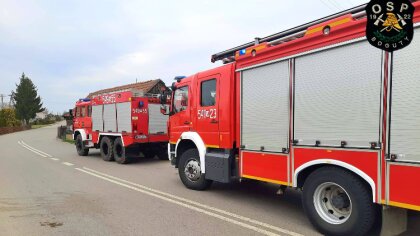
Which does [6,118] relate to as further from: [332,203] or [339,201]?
[339,201]

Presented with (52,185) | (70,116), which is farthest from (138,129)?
(70,116)

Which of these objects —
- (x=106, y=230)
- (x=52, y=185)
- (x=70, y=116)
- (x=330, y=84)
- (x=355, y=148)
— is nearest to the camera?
(x=355, y=148)

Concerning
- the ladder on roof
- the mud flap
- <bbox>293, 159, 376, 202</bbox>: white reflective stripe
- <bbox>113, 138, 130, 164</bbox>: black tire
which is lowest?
<bbox>113, 138, 130, 164</bbox>: black tire

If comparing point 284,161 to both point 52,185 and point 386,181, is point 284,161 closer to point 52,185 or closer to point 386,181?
point 386,181

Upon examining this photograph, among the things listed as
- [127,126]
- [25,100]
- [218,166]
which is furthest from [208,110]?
[25,100]

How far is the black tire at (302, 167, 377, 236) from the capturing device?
401cm

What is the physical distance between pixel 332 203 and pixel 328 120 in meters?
1.11

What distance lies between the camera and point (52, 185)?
8.38m

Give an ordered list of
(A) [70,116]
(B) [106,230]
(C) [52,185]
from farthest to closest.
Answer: (A) [70,116]
(C) [52,185]
(B) [106,230]

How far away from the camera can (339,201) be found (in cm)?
432

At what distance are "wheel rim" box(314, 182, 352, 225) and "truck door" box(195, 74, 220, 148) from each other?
2.48m

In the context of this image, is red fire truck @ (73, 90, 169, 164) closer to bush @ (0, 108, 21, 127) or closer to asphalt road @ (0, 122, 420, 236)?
asphalt road @ (0, 122, 420, 236)

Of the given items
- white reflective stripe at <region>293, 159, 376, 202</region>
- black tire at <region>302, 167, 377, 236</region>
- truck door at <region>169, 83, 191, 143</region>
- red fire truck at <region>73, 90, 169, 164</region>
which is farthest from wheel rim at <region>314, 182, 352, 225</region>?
red fire truck at <region>73, 90, 169, 164</region>

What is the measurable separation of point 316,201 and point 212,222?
1.59 metres
